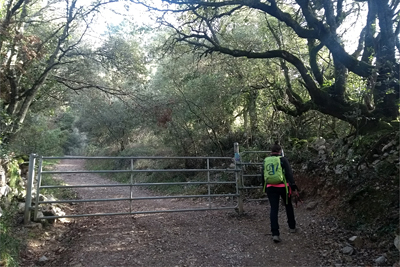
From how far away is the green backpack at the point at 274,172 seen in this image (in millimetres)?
5270

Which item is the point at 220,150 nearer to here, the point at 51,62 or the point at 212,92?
the point at 212,92

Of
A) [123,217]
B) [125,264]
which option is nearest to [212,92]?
[123,217]

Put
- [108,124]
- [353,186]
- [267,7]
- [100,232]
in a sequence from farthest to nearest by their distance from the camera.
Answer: [108,124]
[267,7]
[353,186]
[100,232]

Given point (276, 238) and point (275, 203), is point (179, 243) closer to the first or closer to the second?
point (276, 238)

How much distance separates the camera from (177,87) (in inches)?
522

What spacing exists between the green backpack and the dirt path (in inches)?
40.6

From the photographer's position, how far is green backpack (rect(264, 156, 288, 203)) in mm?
5270

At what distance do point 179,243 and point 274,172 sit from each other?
2.03 m

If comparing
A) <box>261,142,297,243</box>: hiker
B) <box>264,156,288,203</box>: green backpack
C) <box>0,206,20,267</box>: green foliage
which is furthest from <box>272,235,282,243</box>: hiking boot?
<box>0,206,20,267</box>: green foliage

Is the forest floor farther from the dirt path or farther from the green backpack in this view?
the green backpack

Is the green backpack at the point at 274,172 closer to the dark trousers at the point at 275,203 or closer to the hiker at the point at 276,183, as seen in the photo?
the hiker at the point at 276,183

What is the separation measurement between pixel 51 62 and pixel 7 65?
1146mm

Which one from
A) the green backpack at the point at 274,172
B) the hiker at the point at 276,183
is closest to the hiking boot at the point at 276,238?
the hiker at the point at 276,183

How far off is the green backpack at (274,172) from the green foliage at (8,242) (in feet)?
13.0
